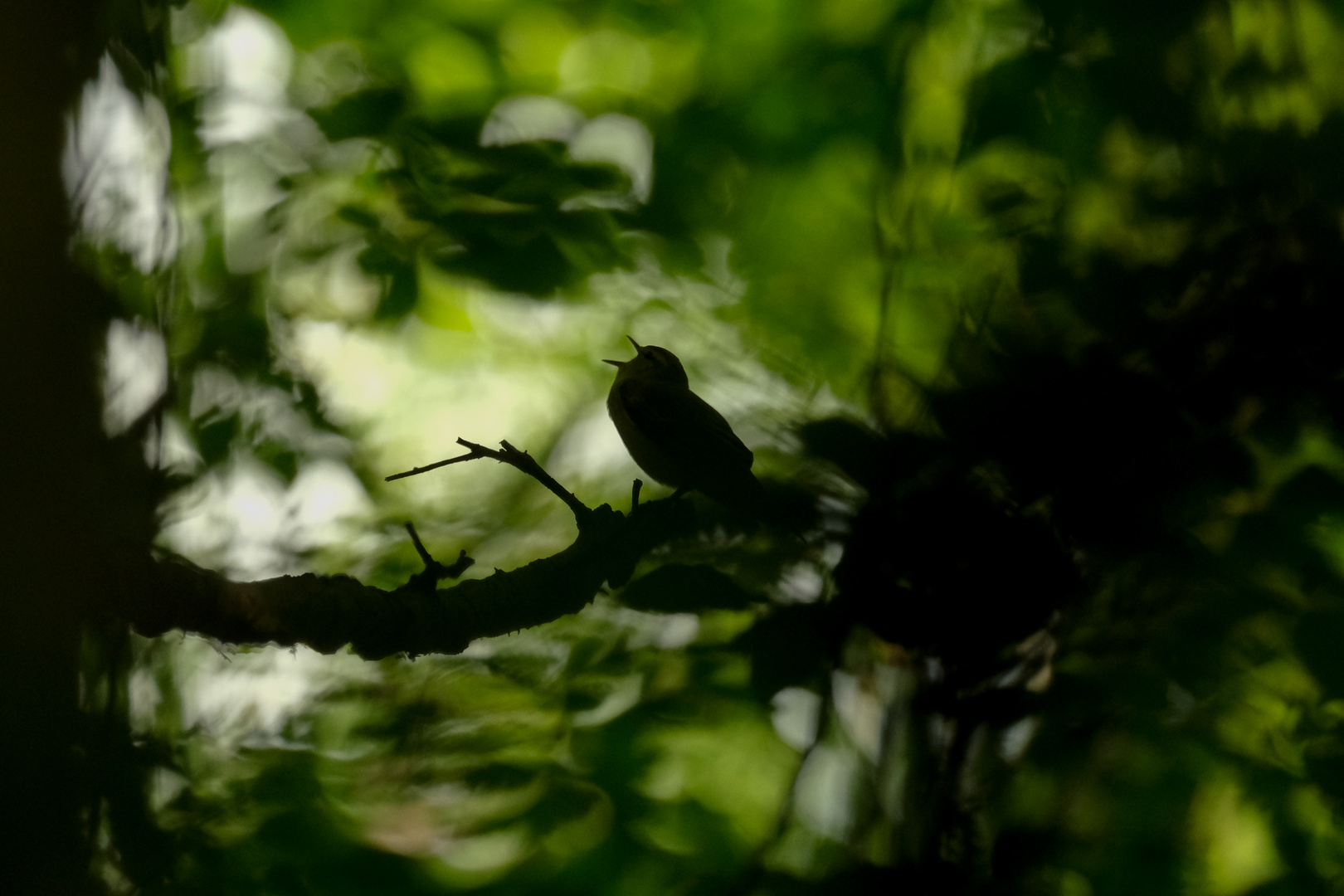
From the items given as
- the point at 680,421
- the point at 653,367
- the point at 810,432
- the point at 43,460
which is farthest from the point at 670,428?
the point at 43,460

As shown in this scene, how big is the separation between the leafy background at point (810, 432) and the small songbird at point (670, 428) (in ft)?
1.57

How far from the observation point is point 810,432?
7.07 feet

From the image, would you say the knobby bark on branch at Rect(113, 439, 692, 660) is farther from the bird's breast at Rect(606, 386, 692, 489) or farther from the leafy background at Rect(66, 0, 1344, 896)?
the bird's breast at Rect(606, 386, 692, 489)

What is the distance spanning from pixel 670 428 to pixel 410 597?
2088mm

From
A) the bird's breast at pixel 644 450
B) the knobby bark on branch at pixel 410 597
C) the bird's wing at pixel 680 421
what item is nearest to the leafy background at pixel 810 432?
the knobby bark on branch at pixel 410 597

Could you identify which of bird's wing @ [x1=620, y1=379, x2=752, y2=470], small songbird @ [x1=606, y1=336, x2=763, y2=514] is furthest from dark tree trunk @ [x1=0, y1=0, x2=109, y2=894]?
bird's wing @ [x1=620, y1=379, x2=752, y2=470]

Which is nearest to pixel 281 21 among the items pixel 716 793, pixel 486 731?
pixel 486 731

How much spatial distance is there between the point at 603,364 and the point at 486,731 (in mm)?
1950

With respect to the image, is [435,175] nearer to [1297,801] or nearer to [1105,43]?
[1105,43]

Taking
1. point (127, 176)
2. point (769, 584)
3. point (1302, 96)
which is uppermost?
point (1302, 96)

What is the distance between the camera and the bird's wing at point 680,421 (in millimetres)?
3293

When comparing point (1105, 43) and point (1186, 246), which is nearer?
point (1186, 246)

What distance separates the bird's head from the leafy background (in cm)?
137

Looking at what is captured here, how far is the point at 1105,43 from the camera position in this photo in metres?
2.40
